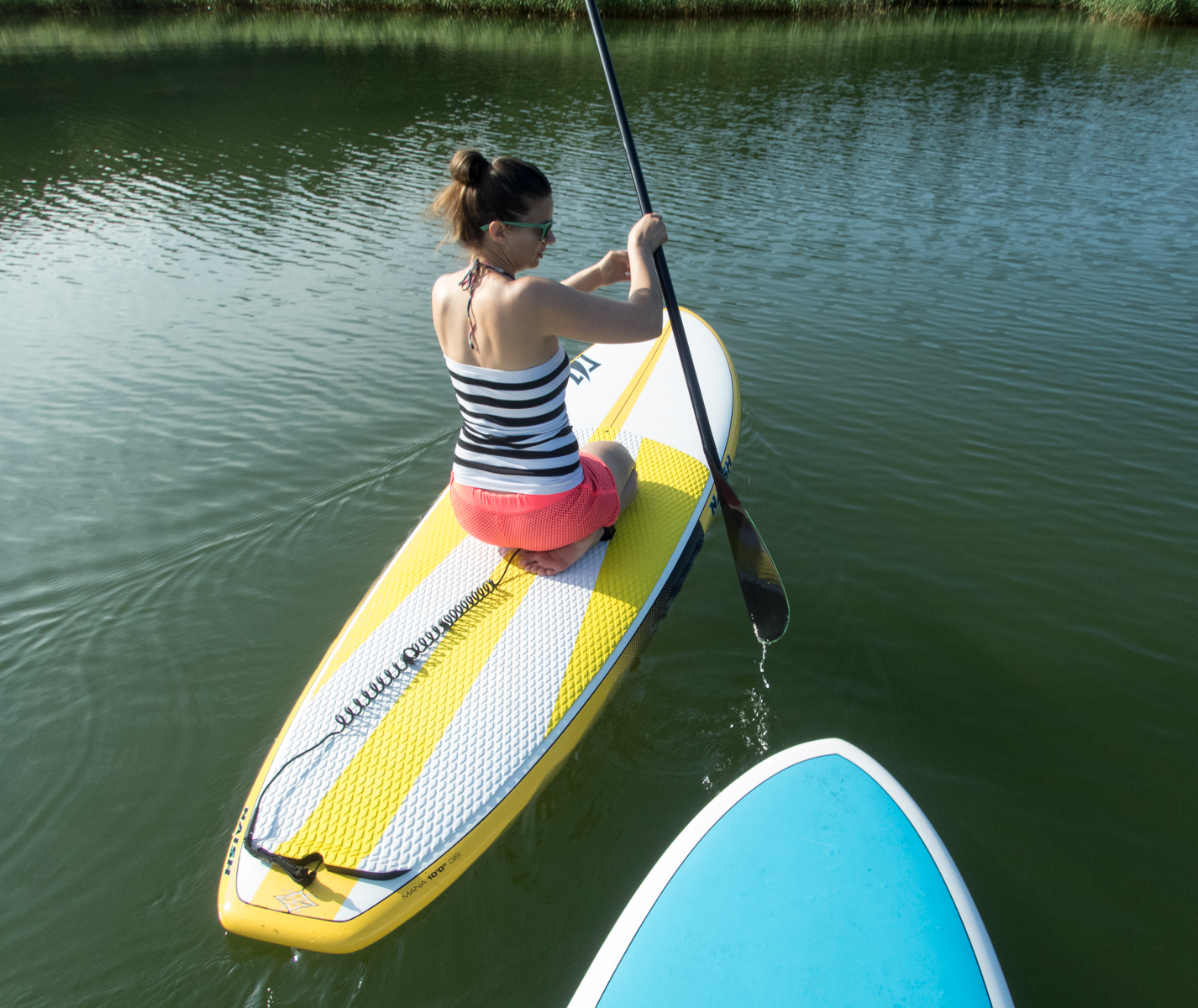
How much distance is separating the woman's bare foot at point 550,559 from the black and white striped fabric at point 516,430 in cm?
33

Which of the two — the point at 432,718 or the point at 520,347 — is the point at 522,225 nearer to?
the point at 520,347

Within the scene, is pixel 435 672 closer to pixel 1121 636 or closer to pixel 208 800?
pixel 208 800

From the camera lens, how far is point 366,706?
2434 millimetres

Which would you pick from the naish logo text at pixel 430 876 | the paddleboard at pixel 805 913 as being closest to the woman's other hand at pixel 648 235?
the paddleboard at pixel 805 913

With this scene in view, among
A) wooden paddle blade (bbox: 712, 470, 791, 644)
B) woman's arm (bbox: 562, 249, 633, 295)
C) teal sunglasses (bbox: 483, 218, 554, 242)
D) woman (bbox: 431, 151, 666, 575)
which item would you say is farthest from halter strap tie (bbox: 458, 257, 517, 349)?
wooden paddle blade (bbox: 712, 470, 791, 644)

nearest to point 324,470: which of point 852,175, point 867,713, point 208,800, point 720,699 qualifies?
point 208,800

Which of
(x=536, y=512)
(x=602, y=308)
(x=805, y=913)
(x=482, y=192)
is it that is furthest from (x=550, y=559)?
(x=805, y=913)

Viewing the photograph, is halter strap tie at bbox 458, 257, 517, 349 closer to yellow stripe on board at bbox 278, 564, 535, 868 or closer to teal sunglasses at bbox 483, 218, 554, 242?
teal sunglasses at bbox 483, 218, 554, 242

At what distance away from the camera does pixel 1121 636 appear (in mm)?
3340

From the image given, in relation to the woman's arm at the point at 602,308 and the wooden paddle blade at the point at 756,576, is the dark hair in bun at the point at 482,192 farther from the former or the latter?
the wooden paddle blade at the point at 756,576

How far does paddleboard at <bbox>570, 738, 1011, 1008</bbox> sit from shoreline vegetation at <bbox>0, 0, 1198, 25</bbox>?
23.3 metres

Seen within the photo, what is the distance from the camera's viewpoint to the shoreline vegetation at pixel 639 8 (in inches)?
720

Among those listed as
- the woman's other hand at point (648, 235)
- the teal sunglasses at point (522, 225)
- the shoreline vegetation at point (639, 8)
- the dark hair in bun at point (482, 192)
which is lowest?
the woman's other hand at point (648, 235)

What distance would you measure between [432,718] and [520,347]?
1193mm
